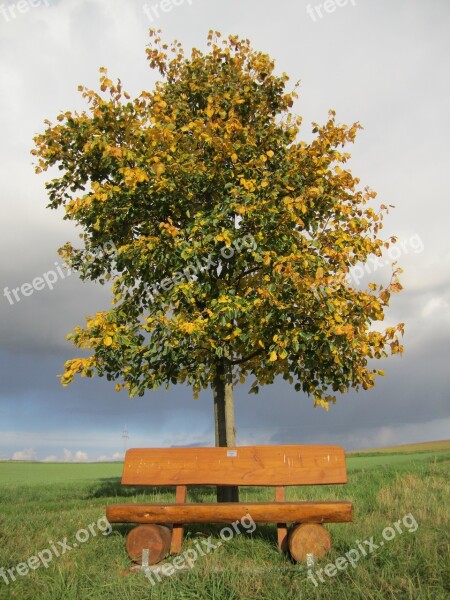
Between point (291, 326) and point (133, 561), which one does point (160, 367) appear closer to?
point (291, 326)

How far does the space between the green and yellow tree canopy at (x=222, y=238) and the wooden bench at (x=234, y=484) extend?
5.96 ft

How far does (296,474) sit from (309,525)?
0.95 metres

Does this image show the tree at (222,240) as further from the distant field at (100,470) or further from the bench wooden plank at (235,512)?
the distant field at (100,470)

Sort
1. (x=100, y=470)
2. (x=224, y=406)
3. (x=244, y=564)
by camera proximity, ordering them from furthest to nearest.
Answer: (x=100, y=470) < (x=224, y=406) < (x=244, y=564)

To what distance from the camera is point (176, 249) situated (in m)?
9.27

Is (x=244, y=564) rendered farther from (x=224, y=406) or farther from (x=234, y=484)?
(x=224, y=406)

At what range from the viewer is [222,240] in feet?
30.7

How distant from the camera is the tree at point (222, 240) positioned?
888cm

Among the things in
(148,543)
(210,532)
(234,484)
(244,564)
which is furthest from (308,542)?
(210,532)

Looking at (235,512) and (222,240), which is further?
(222,240)

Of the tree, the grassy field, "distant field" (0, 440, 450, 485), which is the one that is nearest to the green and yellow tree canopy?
the tree

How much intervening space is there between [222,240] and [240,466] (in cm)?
397

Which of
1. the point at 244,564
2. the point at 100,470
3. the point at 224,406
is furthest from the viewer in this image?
the point at 100,470

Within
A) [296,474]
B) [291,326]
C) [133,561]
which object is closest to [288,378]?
[291,326]
